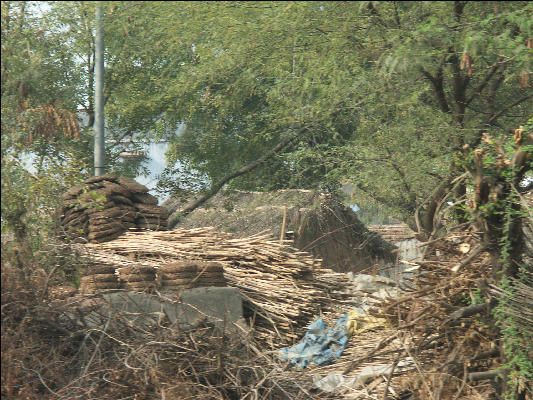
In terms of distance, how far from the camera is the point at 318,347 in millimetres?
8438

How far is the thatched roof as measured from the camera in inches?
633

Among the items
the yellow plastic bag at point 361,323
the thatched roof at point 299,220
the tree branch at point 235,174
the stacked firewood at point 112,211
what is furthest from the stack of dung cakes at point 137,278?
the tree branch at point 235,174

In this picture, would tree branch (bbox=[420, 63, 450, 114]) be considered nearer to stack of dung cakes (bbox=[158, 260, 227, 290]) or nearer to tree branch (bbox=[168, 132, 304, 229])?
stack of dung cakes (bbox=[158, 260, 227, 290])

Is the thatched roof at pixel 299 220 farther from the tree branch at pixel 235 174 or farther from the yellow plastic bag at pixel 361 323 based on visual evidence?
Result: the yellow plastic bag at pixel 361 323

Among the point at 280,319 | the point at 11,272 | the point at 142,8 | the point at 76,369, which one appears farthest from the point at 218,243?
the point at 142,8

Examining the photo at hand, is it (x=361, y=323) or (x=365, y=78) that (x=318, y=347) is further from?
(x=365, y=78)

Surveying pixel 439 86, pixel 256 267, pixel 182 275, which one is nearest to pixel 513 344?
pixel 439 86

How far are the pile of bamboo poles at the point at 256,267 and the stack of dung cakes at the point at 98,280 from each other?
79 cm

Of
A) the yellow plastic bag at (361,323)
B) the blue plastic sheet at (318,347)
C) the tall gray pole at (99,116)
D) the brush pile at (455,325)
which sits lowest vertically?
the blue plastic sheet at (318,347)

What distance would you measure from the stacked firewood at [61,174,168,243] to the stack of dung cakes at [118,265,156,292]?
1.67 meters

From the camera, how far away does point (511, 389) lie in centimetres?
612

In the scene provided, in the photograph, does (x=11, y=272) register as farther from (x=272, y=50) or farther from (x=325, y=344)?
(x=325, y=344)

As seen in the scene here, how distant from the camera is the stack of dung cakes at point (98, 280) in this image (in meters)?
7.48

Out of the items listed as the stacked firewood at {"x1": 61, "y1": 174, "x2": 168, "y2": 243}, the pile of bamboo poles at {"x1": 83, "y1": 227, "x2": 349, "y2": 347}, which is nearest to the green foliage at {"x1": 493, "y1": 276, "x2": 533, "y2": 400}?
the pile of bamboo poles at {"x1": 83, "y1": 227, "x2": 349, "y2": 347}
